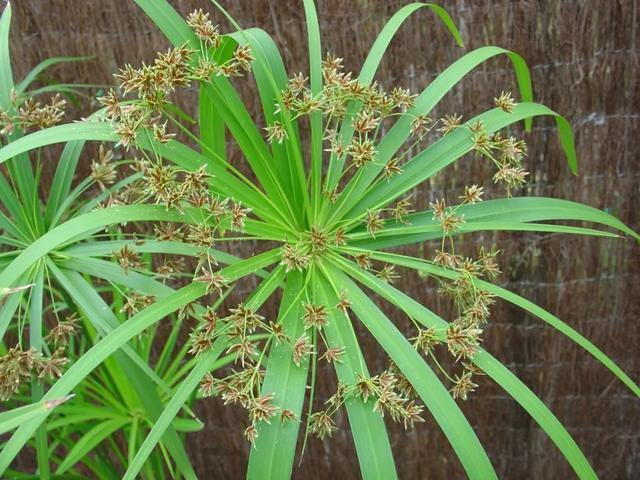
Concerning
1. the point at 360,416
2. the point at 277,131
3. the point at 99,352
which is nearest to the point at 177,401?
the point at 99,352

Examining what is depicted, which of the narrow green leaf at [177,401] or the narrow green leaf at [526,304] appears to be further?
the narrow green leaf at [526,304]

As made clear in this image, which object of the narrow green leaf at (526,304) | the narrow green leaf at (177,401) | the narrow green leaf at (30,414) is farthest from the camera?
the narrow green leaf at (526,304)

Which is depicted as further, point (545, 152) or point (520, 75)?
point (545, 152)

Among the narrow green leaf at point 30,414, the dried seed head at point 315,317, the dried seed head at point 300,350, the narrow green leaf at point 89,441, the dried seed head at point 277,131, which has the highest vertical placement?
the dried seed head at point 277,131

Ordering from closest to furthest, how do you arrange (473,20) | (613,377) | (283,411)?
1. (283,411)
2. (473,20)
3. (613,377)

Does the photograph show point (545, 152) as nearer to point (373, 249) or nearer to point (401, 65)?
point (401, 65)

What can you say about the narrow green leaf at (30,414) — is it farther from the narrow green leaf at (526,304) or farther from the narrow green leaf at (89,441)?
the narrow green leaf at (89,441)

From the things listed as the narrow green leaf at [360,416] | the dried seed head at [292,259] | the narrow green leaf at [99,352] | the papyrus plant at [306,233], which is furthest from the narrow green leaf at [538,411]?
the narrow green leaf at [99,352]

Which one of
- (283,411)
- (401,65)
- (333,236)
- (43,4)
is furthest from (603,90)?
(43,4)

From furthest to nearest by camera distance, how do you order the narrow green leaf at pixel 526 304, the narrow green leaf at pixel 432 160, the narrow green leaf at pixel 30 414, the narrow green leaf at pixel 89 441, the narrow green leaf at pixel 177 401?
the narrow green leaf at pixel 89 441, the narrow green leaf at pixel 432 160, the narrow green leaf at pixel 526 304, the narrow green leaf at pixel 177 401, the narrow green leaf at pixel 30 414
